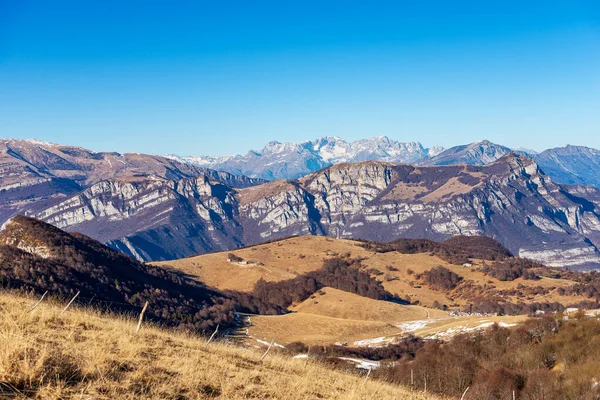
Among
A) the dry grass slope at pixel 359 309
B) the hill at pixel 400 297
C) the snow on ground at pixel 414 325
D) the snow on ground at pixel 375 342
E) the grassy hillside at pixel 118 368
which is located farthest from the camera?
the dry grass slope at pixel 359 309

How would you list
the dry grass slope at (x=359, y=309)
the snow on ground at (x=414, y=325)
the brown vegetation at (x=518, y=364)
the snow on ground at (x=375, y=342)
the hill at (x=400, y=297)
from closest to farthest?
1. the brown vegetation at (x=518, y=364)
2. the snow on ground at (x=375, y=342)
3. the hill at (x=400, y=297)
4. the snow on ground at (x=414, y=325)
5. the dry grass slope at (x=359, y=309)

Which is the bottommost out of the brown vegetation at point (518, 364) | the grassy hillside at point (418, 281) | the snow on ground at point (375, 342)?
the grassy hillside at point (418, 281)

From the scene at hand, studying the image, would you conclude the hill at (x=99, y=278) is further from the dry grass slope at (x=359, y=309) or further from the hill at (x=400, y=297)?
the dry grass slope at (x=359, y=309)

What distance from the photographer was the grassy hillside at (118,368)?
1091 centimetres

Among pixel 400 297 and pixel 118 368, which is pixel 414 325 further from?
pixel 118 368

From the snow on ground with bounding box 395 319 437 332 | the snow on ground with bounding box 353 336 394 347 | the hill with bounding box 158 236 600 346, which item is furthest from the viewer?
the snow on ground with bounding box 395 319 437 332

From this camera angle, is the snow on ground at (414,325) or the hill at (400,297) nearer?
the hill at (400,297)

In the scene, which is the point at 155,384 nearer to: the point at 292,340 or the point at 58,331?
the point at 58,331

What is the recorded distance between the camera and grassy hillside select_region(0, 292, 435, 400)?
10.9m

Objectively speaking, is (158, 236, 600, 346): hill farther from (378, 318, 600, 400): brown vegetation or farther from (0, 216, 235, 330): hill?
(378, 318, 600, 400): brown vegetation

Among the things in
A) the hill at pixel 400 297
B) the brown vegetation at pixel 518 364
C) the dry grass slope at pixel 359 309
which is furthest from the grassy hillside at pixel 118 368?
the dry grass slope at pixel 359 309

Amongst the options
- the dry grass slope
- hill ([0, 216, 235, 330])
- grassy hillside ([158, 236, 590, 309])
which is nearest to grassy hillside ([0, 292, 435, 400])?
hill ([0, 216, 235, 330])

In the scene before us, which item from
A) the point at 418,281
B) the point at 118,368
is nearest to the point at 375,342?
the point at 118,368

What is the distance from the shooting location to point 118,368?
13.0 metres
